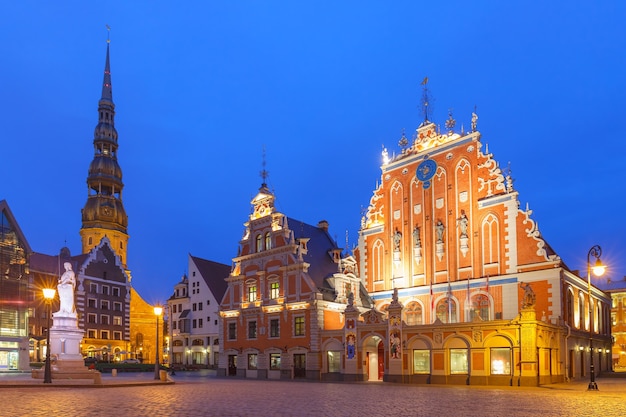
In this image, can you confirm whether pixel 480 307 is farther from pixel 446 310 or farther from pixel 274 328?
pixel 274 328

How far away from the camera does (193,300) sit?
69.4m

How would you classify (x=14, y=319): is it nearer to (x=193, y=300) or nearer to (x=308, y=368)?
(x=193, y=300)

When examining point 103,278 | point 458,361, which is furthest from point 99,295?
point 458,361

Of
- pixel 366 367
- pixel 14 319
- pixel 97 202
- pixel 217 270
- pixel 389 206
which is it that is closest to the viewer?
pixel 366 367

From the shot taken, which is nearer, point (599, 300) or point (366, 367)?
point (366, 367)

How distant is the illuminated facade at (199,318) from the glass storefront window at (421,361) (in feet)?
104

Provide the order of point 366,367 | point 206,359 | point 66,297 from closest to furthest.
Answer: point 66,297 → point 366,367 → point 206,359

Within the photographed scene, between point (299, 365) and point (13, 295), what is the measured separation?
31477 millimetres

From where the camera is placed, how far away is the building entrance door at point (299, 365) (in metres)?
43.9

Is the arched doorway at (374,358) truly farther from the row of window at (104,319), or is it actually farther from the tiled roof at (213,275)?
the row of window at (104,319)

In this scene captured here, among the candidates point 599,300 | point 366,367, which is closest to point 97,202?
point 366,367

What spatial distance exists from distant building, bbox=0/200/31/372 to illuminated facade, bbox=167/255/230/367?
14.7 meters

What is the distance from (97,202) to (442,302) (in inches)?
2711

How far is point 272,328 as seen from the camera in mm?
46781
